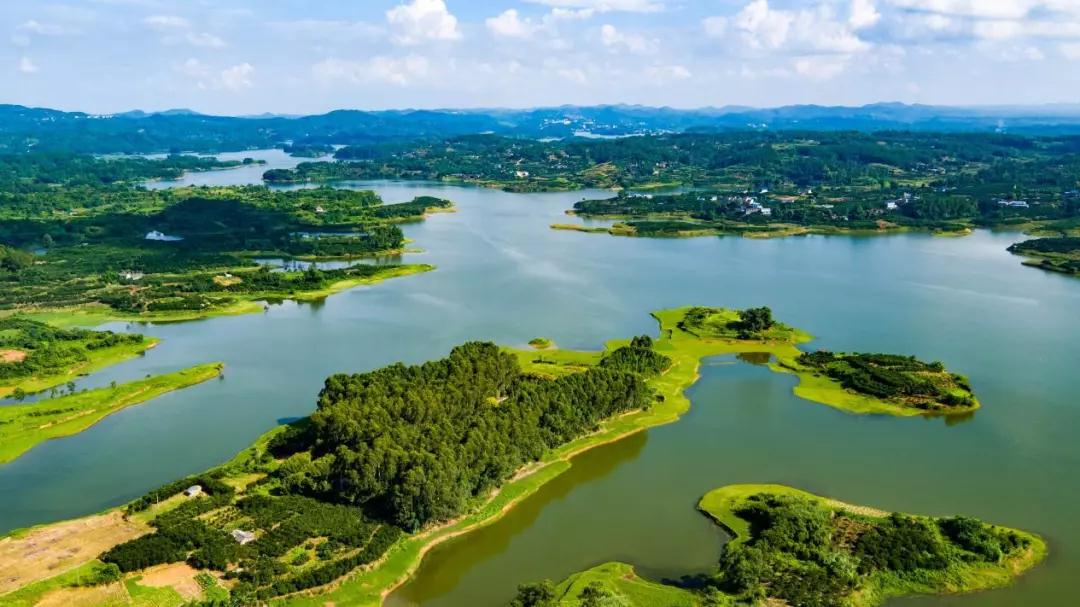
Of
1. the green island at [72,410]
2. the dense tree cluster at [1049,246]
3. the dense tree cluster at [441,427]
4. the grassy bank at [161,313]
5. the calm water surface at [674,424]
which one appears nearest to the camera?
the calm water surface at [674,424]

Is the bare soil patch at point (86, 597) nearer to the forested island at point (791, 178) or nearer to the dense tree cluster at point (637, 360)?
the dense tree cluster at point (637, 360)

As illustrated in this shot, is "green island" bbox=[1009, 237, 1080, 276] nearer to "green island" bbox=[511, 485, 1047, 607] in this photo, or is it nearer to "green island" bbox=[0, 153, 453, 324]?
"green island" bbox=[511, 485, 1047, 607]

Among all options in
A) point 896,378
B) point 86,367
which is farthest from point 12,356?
point 896,378

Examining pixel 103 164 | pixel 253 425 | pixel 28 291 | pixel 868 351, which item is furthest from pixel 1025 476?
pixel 103 164

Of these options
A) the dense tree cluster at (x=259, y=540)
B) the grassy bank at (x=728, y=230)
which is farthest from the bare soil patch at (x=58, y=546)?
the grassy bank at (x=728, y=230)

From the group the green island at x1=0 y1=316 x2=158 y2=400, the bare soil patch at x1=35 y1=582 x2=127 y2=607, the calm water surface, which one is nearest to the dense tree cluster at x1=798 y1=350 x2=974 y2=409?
the calm water surface

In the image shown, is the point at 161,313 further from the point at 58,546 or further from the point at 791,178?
the point at 791,178

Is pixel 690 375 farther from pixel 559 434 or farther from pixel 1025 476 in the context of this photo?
pixel 1025 476
